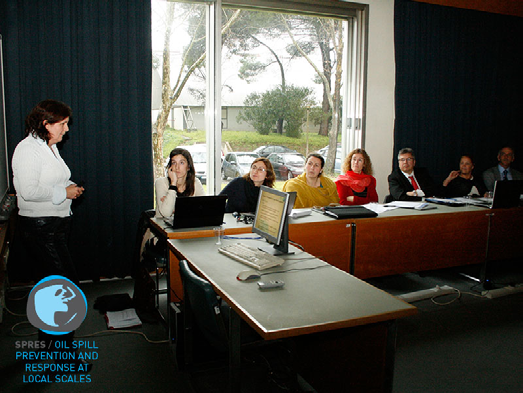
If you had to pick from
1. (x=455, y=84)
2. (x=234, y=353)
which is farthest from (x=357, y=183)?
(x=234, y=353)

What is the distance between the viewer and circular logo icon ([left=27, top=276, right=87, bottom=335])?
259cm

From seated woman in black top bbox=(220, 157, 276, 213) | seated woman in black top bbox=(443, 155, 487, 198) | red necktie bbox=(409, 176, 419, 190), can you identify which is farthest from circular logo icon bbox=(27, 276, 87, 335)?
seated woman in black top bbox=(443, 155, 487, 198)

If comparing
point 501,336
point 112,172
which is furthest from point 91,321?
point 501,336

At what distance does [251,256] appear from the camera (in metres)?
2.59

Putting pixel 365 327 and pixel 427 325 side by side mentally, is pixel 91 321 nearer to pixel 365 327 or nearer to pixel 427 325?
pixel 365 327

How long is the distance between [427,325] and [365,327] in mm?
1495

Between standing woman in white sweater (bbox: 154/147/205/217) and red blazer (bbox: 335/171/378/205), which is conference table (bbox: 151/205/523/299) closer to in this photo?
standing woman in white sweater (bbox: 154/147/205/217)

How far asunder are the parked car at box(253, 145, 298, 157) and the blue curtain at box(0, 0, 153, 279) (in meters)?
1.35

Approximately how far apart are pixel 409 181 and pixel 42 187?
3.90 m

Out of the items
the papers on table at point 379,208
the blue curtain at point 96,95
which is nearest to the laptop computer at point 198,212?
the blue curtain at point 96,95

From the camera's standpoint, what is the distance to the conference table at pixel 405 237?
3.57m

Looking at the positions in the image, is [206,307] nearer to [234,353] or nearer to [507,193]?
[234,353]

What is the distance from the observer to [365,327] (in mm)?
2092

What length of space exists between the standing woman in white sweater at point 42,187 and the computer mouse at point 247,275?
3.58 ft
